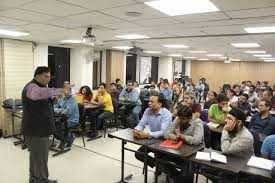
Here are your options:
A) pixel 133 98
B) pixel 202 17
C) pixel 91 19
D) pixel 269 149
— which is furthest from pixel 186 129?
pixel 133 98

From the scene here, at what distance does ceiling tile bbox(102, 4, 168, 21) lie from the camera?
9.18 ft

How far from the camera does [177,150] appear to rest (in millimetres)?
2857

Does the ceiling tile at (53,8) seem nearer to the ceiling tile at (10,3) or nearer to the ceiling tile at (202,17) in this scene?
A: the ceiling tile at (10,3)

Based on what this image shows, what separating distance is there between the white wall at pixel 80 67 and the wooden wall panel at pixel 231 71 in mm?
10135

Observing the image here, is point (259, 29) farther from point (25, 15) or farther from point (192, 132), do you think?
point (25, 15)

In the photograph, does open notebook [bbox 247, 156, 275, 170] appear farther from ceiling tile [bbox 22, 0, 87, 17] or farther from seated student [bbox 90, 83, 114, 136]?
seated student [bbox 90, 83, 114, 136]

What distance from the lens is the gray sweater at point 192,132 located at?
309 centimetres

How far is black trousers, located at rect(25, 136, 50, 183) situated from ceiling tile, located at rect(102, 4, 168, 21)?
1816mm

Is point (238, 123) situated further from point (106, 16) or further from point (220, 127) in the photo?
point (106, 16)

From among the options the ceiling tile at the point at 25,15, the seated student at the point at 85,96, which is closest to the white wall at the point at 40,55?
the seated student at the point at 85,96

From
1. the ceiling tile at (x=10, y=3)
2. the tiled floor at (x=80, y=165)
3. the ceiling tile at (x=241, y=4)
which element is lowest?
the tiled floor at (x=80, y=165)

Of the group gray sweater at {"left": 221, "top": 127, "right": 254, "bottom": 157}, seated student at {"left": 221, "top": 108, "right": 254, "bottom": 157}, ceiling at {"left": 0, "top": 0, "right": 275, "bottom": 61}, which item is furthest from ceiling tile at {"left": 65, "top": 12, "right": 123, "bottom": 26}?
gray sweater at {"left": 221, "top": 127, "right": 254, "bottom": 157}

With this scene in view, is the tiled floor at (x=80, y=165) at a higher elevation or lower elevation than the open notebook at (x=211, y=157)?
lower

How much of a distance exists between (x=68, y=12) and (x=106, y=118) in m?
3.44
